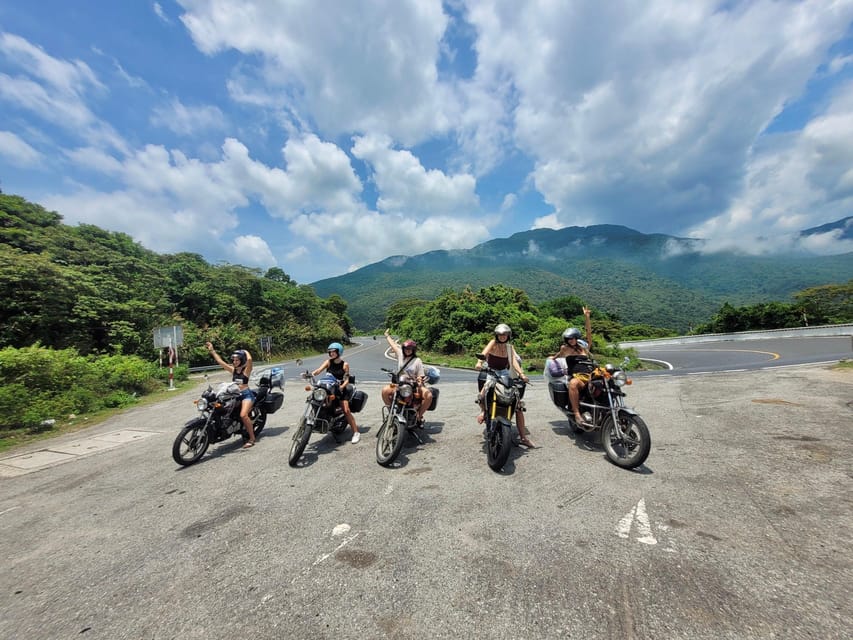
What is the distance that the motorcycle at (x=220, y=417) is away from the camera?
4.85 meters

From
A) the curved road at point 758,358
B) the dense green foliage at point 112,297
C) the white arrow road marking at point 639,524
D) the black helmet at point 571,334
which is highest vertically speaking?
the dense green foliage at point 112,297

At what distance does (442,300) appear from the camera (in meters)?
31.1

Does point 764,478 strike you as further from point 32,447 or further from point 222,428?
point 32,447

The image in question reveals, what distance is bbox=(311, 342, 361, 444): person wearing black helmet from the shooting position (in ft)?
17.6

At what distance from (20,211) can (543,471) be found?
116ft

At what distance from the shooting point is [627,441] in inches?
157

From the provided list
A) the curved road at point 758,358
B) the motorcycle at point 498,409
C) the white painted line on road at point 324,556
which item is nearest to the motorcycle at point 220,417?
the white painted line on road at point 324,556

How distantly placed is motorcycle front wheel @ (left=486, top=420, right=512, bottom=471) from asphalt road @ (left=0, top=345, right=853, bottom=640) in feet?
0.44

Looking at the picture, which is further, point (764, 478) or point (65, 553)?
point (764, 478)

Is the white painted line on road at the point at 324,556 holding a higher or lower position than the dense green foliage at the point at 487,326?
lower

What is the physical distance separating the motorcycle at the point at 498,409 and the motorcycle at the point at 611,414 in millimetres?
850

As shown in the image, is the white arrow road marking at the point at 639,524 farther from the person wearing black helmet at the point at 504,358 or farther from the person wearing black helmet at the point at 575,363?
the person wearing black helmet at the point at 504,358

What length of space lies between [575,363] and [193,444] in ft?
17.9

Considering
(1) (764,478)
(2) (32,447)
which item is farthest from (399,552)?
(2) (32,447)
